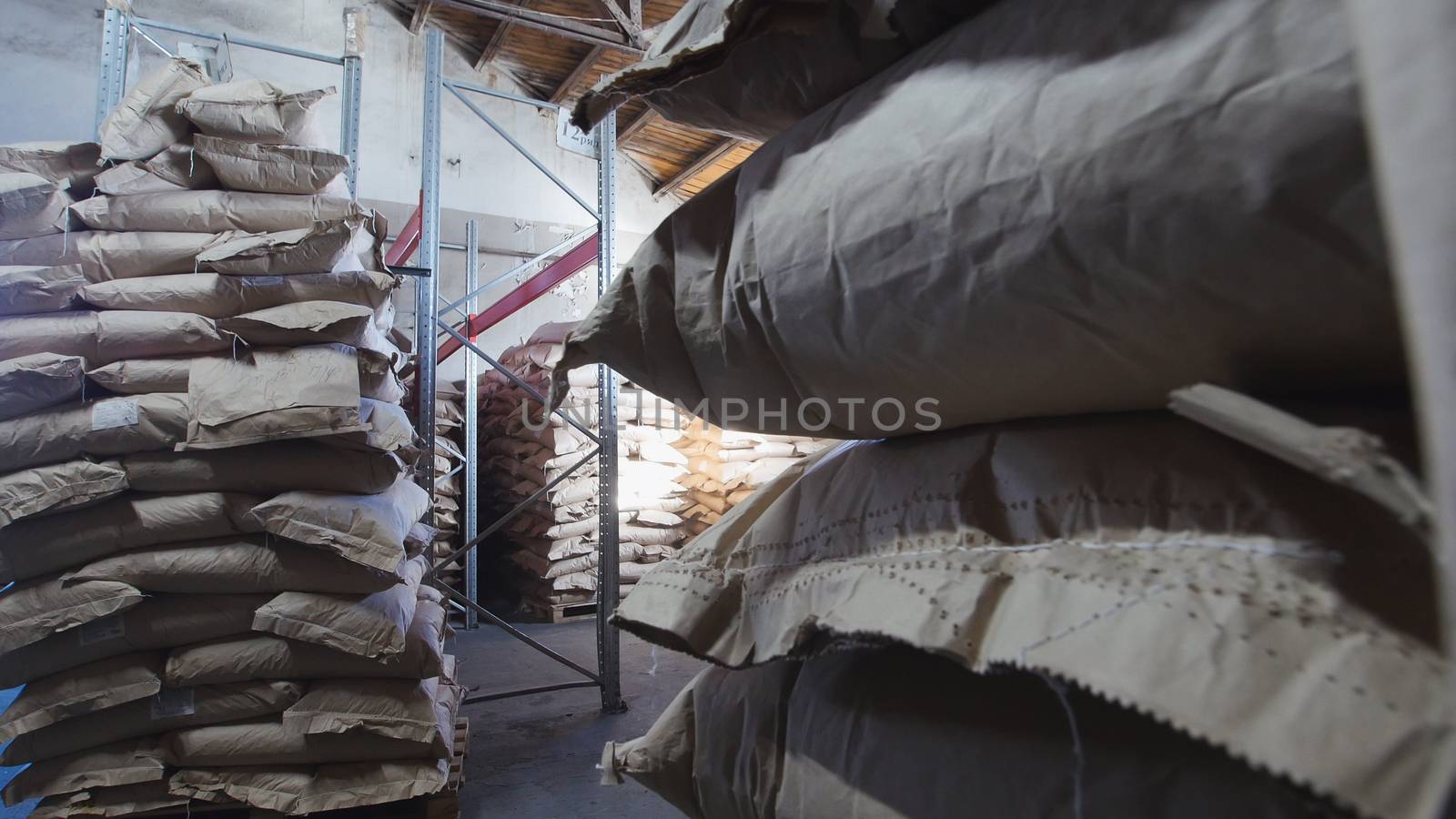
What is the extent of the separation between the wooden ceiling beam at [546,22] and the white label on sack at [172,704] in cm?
618

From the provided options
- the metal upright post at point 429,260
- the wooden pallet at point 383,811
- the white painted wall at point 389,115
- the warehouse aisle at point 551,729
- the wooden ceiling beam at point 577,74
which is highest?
the wooden ceiling beam at point 577,74

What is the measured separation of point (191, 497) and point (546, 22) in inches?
243

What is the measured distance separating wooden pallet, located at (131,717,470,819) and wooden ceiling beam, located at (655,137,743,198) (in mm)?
7407

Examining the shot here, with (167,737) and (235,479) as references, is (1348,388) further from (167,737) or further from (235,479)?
(167,737)

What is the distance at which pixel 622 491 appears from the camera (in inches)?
243

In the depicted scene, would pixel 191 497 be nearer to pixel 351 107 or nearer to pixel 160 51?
pixel 351 107

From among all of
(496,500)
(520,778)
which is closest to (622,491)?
(496,500)

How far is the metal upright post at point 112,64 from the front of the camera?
2.60 m

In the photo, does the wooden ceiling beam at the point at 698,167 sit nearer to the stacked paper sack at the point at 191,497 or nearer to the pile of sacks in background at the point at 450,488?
the pile of sacks in background at the point at 450,488

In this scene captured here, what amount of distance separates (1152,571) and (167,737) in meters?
2.62

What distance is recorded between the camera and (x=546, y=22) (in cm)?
714

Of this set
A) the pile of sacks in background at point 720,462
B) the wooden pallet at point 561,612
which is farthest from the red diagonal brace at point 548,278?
the wooden pallet at point 561,612

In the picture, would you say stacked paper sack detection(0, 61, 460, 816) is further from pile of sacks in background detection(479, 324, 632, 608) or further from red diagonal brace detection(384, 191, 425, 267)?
pile of sacks in background detection(479, 324, 632, 608)

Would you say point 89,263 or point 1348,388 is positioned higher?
point 89,263
